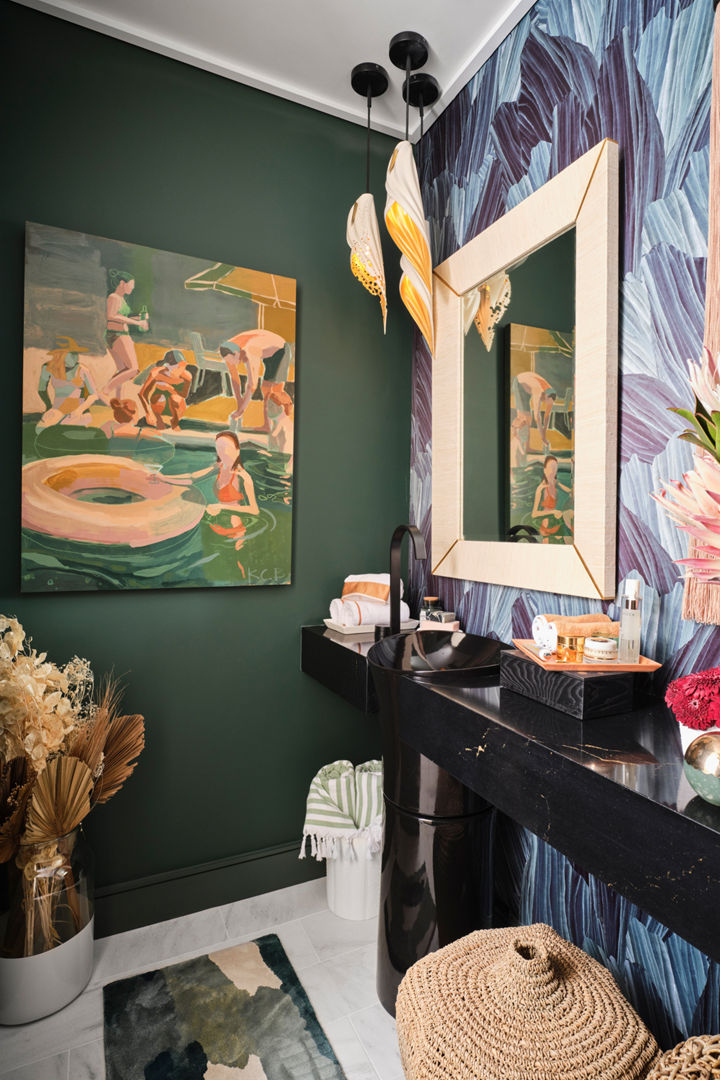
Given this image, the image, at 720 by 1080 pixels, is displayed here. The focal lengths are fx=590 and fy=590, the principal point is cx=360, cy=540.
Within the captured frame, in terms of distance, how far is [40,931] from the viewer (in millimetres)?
1492

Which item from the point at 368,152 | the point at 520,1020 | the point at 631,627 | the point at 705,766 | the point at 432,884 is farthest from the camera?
the point at 368,152

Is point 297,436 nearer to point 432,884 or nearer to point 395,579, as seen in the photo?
point 395,579

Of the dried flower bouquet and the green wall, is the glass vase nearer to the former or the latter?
the dried flower bouquet

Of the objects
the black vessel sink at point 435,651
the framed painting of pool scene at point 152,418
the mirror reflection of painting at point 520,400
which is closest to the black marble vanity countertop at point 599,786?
the black vessel sink at point 435,651

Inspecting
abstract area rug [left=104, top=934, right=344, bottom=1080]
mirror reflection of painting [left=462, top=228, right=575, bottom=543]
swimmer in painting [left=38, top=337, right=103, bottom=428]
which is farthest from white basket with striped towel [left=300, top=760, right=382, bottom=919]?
swimmer in painting [left=38, top=337, right=103, bottom=428]

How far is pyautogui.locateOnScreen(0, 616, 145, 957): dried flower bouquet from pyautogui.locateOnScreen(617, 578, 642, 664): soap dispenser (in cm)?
134

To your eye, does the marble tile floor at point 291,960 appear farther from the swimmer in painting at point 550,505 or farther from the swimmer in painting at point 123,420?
the swimmer in painting at point 123,420

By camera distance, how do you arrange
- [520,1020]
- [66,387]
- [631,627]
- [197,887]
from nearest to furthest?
[520,1020] → [631,627] → [66,387] → [197,887]

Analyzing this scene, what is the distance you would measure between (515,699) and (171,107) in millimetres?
1996

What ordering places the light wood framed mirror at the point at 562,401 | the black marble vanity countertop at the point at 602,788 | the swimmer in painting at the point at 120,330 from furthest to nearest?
the swimmer in painting at the point at 120,330
the light wood framed mirror at the point at 562,401
the black marble vanity countertop at the point at 602,788

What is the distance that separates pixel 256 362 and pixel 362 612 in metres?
0.89

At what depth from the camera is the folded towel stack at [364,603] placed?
6.42 feet

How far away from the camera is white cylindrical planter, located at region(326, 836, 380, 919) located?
186 cm
